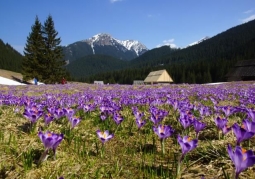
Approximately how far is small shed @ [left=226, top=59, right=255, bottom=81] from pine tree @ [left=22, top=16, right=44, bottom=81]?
2133 inches

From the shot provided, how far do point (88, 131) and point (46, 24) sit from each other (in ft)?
180

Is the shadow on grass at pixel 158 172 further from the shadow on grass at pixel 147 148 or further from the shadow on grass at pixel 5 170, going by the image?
the shadow on grass at pixel 5 170

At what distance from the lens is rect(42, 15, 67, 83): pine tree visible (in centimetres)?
5097

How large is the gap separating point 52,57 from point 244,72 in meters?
53.7

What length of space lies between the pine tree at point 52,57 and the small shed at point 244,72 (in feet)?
162

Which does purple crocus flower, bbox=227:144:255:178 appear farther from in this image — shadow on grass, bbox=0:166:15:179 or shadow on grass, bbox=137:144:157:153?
shadow on grass, bbox=0:166:15:179

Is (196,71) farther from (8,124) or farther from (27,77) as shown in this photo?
(8,124)

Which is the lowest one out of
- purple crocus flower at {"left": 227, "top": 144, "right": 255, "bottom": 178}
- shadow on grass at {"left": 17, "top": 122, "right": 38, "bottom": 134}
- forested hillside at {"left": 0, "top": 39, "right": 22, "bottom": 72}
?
shadow on grass at {"left": 17, "top": 122, "right": 38, "bottom": 134}

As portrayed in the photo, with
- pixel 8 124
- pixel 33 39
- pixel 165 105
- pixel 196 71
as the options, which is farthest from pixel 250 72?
pixel 8 124

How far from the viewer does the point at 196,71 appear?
384 feet

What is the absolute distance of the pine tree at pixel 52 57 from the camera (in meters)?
51.0

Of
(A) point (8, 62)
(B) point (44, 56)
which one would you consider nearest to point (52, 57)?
(B) point (44, 56)

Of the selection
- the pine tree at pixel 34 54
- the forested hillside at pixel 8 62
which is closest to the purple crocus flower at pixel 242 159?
the pine tree at pixel 34 54

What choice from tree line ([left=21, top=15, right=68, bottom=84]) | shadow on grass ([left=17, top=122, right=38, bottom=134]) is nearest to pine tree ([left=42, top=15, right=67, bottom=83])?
tree line ([left=21, top=15, right=68, bottom=84])
